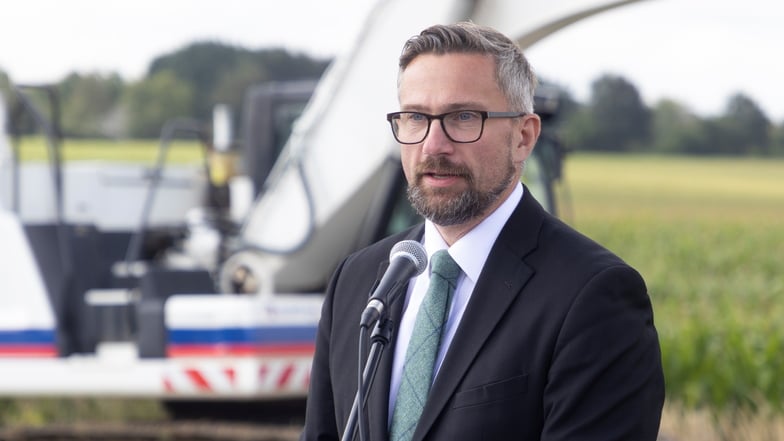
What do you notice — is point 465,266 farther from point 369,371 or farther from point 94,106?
point 94,106

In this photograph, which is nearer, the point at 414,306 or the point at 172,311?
the point at 414,306

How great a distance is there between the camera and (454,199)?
90.3 inches

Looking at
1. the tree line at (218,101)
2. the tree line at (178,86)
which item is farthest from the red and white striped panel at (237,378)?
the tree line at (178,86)

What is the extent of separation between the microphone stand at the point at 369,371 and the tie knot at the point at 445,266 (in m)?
0.16

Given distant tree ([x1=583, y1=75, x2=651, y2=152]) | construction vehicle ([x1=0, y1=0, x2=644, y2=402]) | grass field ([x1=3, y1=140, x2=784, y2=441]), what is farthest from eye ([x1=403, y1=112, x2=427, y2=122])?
distant tree ([x1=583, y1=75, x2=651, y2=152])

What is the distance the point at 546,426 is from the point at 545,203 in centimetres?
633

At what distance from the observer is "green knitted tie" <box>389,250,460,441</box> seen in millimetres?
2281

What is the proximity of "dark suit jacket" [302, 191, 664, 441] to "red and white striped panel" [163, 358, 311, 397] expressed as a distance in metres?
4.80

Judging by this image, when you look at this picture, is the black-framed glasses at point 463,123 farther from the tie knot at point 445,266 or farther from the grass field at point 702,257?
the grass field at point 702,257

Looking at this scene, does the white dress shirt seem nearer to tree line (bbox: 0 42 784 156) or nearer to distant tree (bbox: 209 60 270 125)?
tree line (bbox: 0 42 784 156)

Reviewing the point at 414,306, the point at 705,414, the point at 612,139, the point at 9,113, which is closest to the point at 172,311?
the point at 9,113

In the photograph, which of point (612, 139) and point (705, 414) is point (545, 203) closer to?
point (705, 414)

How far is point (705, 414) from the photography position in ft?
29.1

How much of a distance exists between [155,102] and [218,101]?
1531 millimetres
